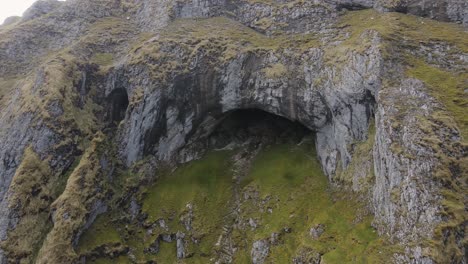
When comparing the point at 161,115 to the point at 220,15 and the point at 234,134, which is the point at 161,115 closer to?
the point at 234,134

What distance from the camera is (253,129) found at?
51000mm

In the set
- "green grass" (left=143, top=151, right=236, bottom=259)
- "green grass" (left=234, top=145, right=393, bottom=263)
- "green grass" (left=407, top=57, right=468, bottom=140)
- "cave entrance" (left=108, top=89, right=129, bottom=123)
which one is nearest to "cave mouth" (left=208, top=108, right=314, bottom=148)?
"green grass" (left=234, top=145, right=393, bottom=263)

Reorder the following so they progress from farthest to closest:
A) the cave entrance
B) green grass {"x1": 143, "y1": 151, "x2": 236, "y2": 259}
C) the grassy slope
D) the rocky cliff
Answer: the cave entrance → green grass {"x1": 143, "y1": 151, "x2": 236, "y2": 259} → the grassy slope → the rocky cliff

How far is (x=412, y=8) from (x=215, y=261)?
1469 inches

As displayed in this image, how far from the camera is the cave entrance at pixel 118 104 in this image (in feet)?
160

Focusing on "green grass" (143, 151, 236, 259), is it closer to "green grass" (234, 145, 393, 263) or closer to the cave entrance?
"green grass" (234, 145, 393, 263)

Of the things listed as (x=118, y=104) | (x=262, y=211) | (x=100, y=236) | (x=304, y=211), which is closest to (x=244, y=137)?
(x=262, y=211)

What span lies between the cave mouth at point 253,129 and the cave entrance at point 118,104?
453 inches

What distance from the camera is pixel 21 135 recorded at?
42.4 meters

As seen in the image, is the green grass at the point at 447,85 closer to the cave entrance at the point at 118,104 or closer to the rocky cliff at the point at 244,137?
the rocky cliff at the point at 244,137

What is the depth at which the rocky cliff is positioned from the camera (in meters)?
30.9

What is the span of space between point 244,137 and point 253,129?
158cm

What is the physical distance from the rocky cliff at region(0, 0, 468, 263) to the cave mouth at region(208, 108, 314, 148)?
19 centimetres

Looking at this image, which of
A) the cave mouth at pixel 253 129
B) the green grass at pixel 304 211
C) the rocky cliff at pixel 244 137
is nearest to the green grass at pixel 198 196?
the rocky cliff at pixel 244 137
